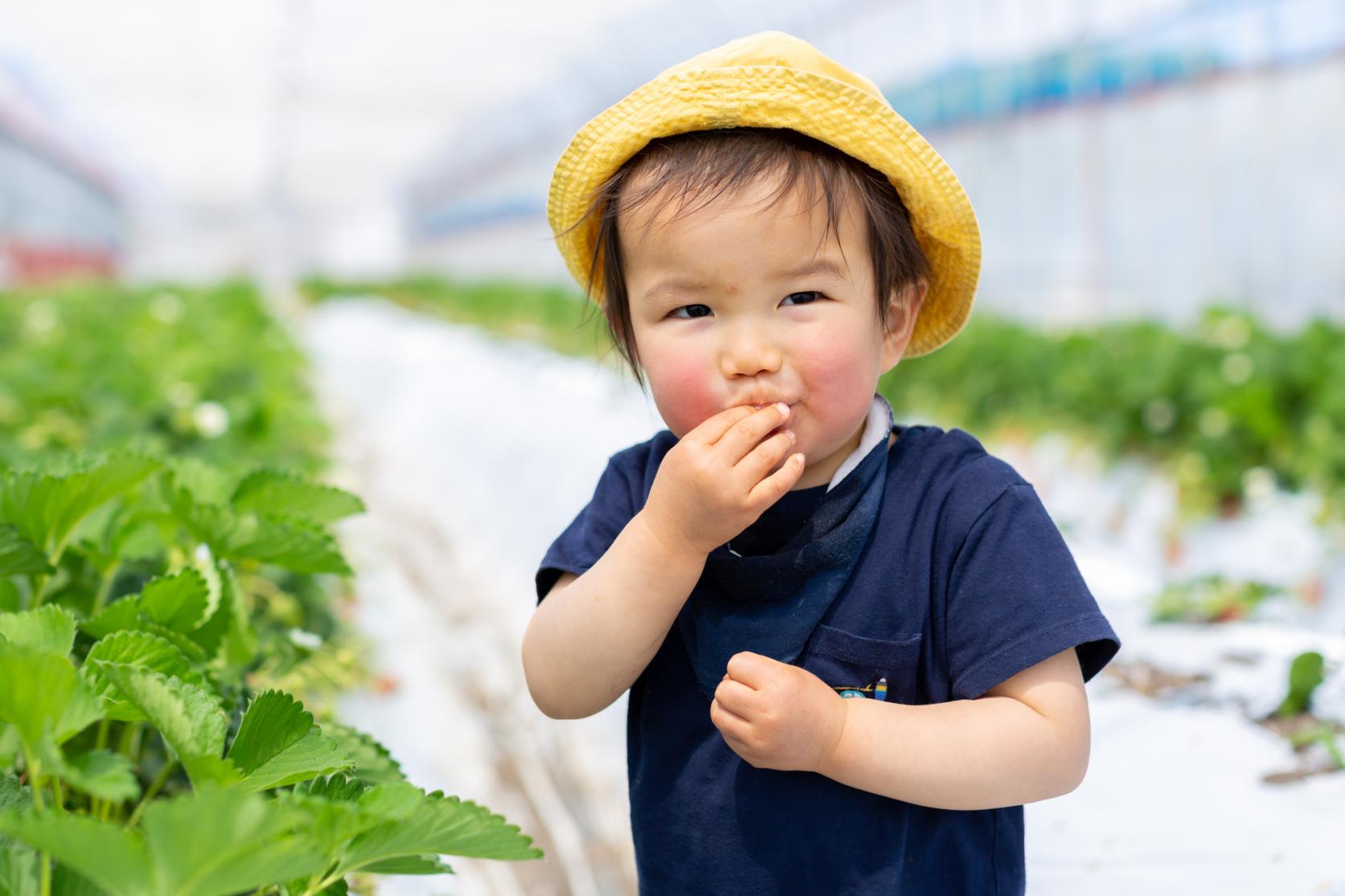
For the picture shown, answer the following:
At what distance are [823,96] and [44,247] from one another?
2183cm

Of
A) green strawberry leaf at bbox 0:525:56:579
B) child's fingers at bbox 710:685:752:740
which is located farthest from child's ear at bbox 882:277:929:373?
green strawberry leaf at bbox 0:525:56:579

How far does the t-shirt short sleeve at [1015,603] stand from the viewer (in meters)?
0.99

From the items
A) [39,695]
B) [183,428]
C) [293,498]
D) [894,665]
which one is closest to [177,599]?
[293,498]

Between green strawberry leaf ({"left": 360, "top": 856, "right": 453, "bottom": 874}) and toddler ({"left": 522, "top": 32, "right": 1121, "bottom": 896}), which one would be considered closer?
green strawberry leaf ({"left": 360, "top": 856, "right": 453, "bottom": 874})

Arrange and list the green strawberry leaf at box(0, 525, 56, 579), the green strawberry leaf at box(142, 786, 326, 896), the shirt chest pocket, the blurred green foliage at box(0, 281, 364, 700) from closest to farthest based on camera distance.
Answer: the green strawberry leaf at box(142, 786, 326, 896) → the shirt chest pocket → the green strawberry leaf at box(0, 525, 56, 579) → the blurred green foliage at box(0, 281, 364, 700)

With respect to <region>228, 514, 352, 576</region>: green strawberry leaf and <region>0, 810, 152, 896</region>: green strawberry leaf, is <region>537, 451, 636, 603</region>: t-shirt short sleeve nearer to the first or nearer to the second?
<region>228, 514, 352, 576</region>: green strawberry leaf

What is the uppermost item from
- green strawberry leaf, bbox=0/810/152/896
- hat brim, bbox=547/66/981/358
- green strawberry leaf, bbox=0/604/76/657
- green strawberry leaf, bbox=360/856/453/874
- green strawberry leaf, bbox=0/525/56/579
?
hat brim, bbox=547/66/981/358

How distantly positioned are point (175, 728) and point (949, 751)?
0.60 m

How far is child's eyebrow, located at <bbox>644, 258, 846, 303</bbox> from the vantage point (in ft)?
3.31

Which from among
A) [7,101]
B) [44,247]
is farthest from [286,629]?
[44,247]

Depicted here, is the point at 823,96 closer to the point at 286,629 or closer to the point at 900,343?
the point at 900,343

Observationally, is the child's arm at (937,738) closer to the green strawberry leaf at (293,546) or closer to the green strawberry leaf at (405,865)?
the green strawberry leaf at (405,865)

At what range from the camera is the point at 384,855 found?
30.3 inches

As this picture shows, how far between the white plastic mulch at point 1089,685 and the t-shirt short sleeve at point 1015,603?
0.54 metres
